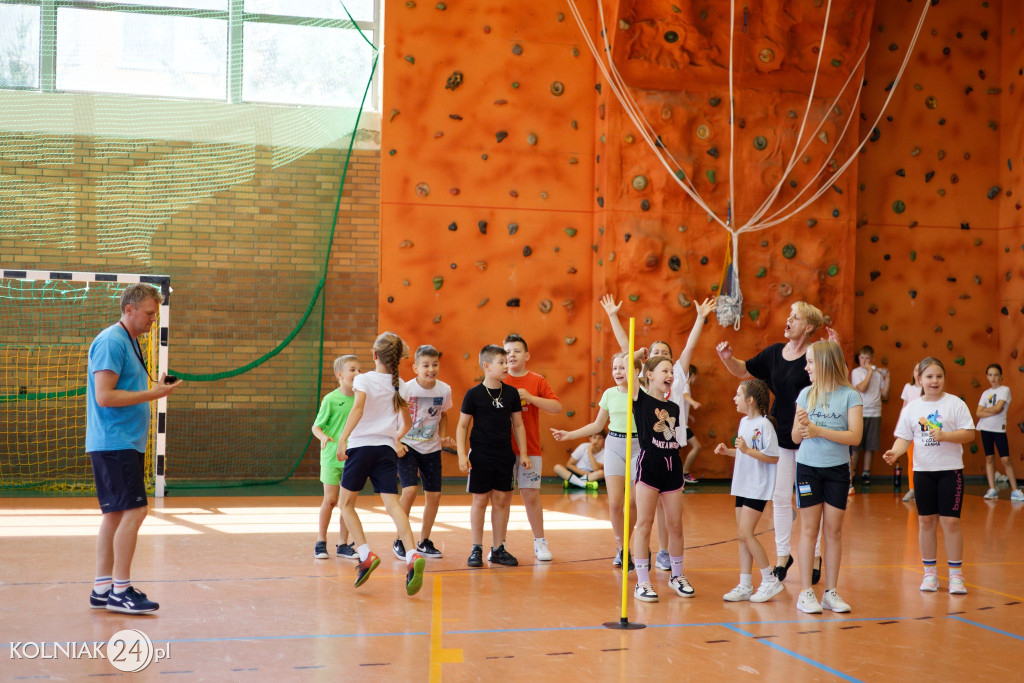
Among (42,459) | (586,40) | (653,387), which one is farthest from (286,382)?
(653,387)

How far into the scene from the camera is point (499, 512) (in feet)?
17.9

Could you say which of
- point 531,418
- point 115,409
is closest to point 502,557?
point 531,418

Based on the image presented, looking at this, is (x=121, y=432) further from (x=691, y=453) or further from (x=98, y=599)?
(x=691, y=453)

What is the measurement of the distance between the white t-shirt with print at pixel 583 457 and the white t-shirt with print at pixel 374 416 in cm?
464

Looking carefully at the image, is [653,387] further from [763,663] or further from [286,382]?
[286,382]

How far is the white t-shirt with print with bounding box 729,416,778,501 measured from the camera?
462 cm

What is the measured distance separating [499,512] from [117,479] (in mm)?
2231

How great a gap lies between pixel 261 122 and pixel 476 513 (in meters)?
5.36

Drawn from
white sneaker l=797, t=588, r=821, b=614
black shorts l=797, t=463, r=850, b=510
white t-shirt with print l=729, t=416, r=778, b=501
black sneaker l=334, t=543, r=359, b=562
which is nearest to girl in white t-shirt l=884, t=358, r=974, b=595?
black shorts l=797, t=463, r=850, b=510

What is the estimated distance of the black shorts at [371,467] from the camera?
481 centimetres

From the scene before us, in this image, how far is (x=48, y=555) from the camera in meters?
5.50

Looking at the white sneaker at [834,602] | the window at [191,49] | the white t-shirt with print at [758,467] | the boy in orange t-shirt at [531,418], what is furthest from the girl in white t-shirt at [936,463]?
the window at [191,49]

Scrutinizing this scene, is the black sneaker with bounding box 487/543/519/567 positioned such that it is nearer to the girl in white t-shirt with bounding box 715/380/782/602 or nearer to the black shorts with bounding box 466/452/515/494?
the black shorts with bounding box 466/452/515/494

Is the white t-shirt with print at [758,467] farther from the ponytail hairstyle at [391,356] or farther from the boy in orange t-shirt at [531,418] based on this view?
the ponytail hairstyle at [391,356]
